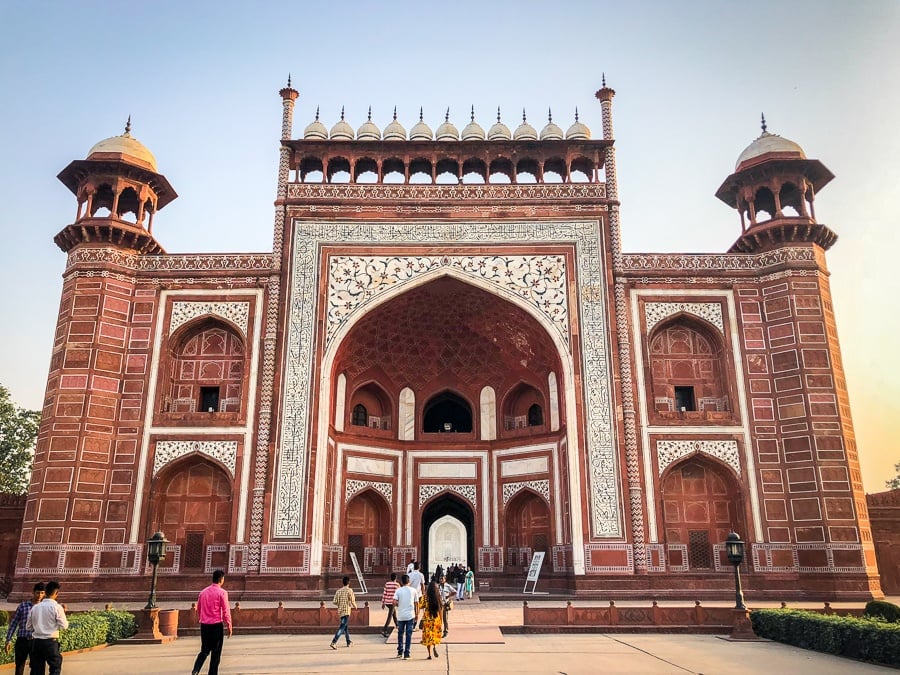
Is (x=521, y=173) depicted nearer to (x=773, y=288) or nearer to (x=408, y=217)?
(x=408, y=217)

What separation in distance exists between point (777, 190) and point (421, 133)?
8.97m

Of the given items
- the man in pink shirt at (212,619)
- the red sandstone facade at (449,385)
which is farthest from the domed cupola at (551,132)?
the man in pink shirt at (212,619)

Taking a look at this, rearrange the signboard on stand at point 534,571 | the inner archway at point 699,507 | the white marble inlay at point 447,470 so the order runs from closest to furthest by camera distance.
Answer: the inner archway at point 699,507
the signboard on stand at point 534,571
the white marble inlay at point 447,470

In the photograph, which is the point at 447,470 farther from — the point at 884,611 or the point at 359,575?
the point at 884,611

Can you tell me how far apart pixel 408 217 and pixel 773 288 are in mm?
8947

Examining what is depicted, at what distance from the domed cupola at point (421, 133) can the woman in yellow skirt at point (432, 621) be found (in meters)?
12.7

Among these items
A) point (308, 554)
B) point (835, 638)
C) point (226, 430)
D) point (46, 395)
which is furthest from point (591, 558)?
point (46, 395)

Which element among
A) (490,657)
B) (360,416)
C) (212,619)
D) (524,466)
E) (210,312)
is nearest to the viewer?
(212,619)

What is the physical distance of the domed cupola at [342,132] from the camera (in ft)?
61.3

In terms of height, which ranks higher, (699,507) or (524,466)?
(524,466)

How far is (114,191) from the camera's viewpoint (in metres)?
17.8

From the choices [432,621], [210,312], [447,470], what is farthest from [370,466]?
[432,621]

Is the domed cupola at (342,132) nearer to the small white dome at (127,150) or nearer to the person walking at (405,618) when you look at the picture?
the small white dome at (127,150)

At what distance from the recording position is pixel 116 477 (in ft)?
52.5
